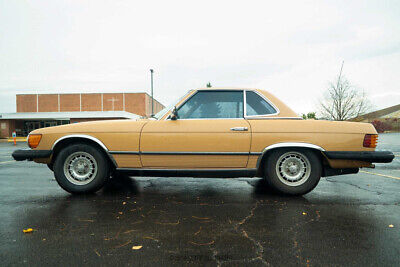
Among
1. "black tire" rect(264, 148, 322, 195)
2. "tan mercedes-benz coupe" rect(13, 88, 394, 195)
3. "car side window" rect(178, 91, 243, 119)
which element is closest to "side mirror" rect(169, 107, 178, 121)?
"tan mercedes-benz coupe" rect(13, 88, 394, 195)

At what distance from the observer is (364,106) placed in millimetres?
37406

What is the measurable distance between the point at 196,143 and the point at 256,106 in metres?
1.12

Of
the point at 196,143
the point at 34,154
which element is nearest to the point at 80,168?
the point at 34,154

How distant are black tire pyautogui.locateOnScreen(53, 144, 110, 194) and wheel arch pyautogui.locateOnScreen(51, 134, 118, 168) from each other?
2.6 inches

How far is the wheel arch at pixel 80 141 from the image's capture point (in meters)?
4.02

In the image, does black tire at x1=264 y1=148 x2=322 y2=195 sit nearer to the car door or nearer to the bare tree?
the car door

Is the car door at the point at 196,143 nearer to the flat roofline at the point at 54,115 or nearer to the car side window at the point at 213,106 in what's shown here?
the car side window at the point at 213,106

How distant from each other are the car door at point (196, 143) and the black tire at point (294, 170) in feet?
1.35

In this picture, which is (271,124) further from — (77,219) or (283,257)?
(77,219)

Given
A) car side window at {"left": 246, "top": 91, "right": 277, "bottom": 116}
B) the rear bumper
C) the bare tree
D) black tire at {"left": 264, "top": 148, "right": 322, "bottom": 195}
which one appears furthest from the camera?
the bare tree

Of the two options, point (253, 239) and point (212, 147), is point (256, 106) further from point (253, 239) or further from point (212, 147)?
point (253, 239)

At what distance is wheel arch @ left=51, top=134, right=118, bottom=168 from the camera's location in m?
4.02

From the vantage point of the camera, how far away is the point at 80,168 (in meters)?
4.11

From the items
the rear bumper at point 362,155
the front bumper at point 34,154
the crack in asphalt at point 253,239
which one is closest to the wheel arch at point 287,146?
the rear bumper at point 362,155
